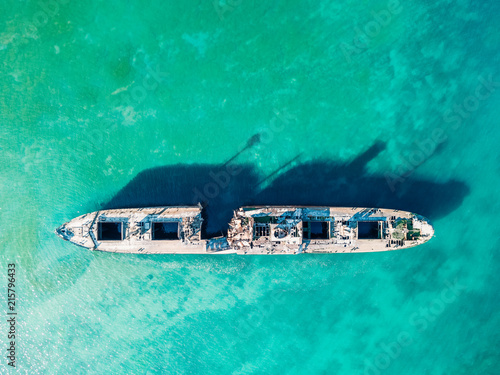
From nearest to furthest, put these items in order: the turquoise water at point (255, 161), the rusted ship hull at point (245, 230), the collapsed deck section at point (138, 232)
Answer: the rusted ship hull at point (245, 230)
the collapsed deck section at point (138, 232)
the turquoise water at point (255, 161)

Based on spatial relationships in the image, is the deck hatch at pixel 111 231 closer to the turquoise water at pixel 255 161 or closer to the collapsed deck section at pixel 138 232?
the collapsed deck section at pixel 138 232

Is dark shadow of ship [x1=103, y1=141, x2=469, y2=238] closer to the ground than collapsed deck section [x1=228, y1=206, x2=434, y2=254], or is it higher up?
higher up

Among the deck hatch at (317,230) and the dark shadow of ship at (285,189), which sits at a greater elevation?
the dark shadow of ship at (285,189)

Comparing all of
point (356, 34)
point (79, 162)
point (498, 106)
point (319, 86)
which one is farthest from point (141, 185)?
point (498, 106)

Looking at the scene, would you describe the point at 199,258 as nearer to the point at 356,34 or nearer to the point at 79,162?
the point at 79,162

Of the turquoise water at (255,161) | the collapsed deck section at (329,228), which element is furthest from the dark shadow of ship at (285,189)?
the collapsed deck section at (329,228)

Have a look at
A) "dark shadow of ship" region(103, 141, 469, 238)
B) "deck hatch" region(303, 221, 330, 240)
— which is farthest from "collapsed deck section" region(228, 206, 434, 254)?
"dark shadow of ship" region(103, 141, 469, 238)

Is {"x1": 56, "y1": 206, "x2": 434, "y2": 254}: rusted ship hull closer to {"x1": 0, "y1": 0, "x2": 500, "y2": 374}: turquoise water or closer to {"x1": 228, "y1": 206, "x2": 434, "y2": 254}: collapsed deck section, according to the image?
{"x1": 228, "y1": 206, "x2": 434, "y2": 254}: collapsed deck section

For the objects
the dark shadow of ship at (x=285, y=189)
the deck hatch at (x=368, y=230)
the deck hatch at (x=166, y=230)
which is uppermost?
the dark shadow of ship at (x=285, y=189)
